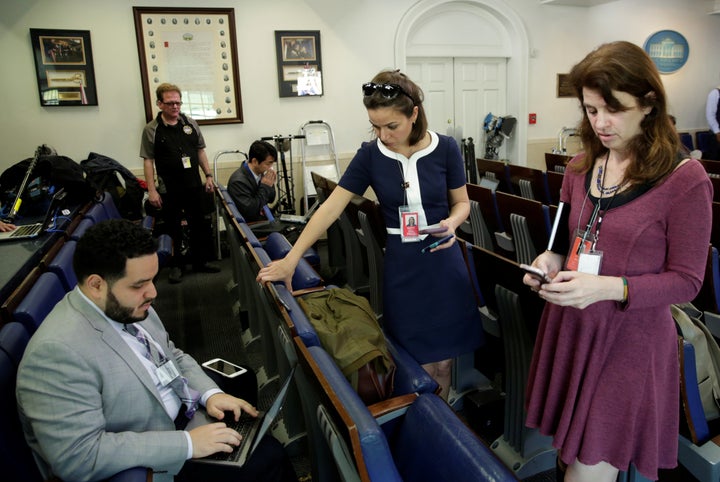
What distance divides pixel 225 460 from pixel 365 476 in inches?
20.9

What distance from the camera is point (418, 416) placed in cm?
116

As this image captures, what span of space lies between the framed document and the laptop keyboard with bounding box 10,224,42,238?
2.81 metres

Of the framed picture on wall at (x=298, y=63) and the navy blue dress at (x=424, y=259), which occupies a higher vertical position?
the framed picture on wall at (x=298, y=63)

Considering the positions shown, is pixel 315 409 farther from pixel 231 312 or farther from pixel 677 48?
pixel 677 48

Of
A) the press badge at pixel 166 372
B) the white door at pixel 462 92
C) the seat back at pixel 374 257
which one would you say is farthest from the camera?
the white door at pixel 462 92

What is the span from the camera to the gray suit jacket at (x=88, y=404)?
110 centimetres

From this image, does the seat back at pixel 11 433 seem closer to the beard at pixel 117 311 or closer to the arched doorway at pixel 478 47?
the beard at pixel 117 311

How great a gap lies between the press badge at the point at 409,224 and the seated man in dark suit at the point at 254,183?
90.3 inches

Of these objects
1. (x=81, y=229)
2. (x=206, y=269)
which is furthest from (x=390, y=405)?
(x=206, y=269)

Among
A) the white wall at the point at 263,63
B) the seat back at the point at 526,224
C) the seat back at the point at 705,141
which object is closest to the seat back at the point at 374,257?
the seat back at the point at 526,224

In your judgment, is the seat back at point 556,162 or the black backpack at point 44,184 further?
the seat back at point 556,162

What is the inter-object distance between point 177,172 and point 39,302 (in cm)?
315

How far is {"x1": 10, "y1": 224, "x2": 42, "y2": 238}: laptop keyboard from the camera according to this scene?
2559 millimetres

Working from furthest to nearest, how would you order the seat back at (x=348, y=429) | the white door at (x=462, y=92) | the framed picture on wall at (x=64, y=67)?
the white door at (x=462, y=92) → the framed picture on wall at (x=64, y=67) → the seat back at (x=348, y=429)
